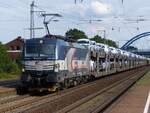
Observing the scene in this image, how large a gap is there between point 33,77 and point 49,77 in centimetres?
89

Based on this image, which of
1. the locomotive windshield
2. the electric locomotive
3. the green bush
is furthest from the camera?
the green bush

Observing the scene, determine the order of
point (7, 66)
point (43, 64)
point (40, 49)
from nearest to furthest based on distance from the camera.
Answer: point (43, 64)
point (40, 49)
point (7, 66)

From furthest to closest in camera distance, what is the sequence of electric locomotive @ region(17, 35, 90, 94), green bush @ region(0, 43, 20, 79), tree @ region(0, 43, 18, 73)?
1. tree @ region(0, 43, 18, 73)
2. green bush @ region(0, 43, 20, 79)
3. electric locomotive @ region(17, 35, 90, 94)

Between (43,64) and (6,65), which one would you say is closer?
(43,64)

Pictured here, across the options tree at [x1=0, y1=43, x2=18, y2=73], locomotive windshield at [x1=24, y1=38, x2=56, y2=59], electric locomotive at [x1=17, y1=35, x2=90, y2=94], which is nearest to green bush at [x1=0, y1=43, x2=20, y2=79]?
tree at [x1=0, y1=43, x2=18, y2=73]

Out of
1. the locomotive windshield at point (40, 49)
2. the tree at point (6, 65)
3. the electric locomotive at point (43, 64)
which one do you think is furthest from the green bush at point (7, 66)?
the locomotive windshield at point (40, 49)

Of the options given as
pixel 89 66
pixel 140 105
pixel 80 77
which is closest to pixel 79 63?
pixel 80 77

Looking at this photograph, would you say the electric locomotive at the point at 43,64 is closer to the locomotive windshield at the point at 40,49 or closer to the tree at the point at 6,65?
the locomotive windshield at the point at 40,49

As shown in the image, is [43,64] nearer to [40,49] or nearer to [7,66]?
[40,49]

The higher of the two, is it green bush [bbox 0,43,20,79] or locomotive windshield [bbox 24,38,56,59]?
locomotive windshield [bbox 24,38,56,59]

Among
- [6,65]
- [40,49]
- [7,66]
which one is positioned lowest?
[7,66]

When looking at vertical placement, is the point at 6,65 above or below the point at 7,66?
above

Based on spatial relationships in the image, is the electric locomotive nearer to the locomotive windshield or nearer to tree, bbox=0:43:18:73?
the locomotive windshield

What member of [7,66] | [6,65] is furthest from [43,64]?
[6,65]
